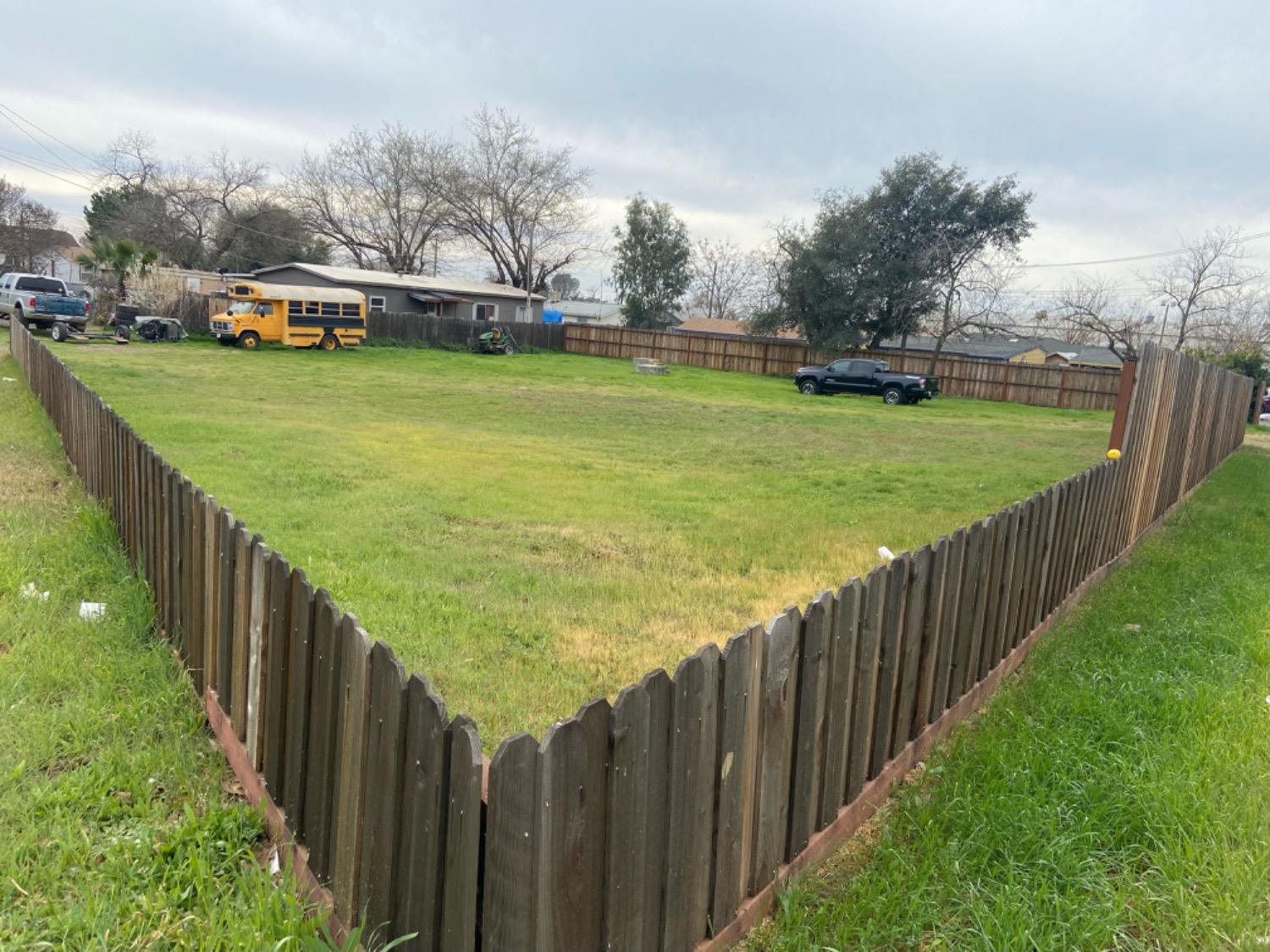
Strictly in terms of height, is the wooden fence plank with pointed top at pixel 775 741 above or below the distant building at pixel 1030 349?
below

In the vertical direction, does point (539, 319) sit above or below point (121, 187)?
below

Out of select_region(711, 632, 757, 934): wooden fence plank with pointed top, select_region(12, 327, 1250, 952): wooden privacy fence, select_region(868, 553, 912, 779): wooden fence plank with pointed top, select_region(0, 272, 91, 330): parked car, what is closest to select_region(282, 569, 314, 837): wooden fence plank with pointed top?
select_region(12, 327, 1250, 952): wooden privacy fence

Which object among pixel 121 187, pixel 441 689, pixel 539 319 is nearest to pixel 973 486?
pixel 441 689

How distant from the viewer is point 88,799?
2.65 meters

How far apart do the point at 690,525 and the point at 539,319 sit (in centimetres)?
4393

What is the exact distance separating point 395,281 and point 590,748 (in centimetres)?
4150

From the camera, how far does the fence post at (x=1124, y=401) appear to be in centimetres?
622

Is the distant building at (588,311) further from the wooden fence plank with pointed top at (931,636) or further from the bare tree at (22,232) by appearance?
the wooden fence plank with pointed top at (931,636)

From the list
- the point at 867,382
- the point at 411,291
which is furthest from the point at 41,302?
the point at 867,382

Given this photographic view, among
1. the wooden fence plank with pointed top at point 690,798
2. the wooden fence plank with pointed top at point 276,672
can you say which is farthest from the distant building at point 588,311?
the wooden fence plank with pointed top at point 690,798

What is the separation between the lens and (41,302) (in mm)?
26078

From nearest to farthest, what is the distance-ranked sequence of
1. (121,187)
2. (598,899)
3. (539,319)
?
(598,899)
(539,319)
(121,187)

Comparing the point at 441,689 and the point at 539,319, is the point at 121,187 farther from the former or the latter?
the point at 441,689

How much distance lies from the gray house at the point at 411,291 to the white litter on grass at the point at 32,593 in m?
32.9
